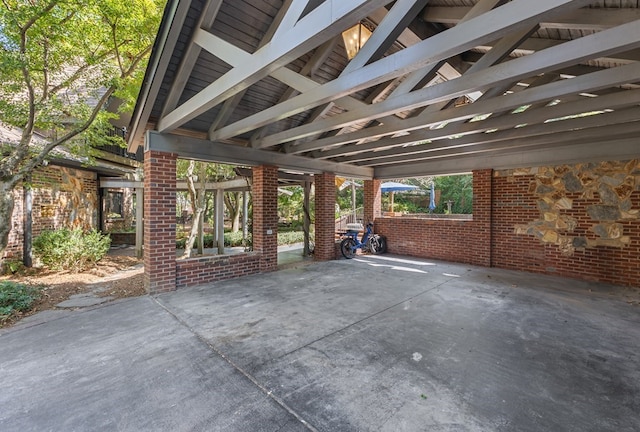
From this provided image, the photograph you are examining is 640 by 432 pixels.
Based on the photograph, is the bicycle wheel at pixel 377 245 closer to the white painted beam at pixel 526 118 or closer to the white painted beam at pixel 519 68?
the white painted beam at pixel 526 118

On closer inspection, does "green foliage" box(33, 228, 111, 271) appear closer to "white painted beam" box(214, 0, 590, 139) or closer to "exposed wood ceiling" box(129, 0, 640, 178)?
"exposed wood ceiling" box(129, 0, 640, 178)

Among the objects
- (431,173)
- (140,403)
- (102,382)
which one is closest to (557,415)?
(140,403)

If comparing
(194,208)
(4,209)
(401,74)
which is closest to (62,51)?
(4,209)

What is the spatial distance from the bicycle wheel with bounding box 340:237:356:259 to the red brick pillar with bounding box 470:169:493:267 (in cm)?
314

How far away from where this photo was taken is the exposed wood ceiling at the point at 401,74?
7.00 feet

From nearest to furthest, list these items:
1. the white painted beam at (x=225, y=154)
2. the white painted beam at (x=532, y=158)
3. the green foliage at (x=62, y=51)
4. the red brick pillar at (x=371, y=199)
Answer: the green foliage at (x=62, y=51), the white painted beam at (x=225, y=154), the white painted beam at (x=532, y=158), the red brick pillar at (x=371, y=199)

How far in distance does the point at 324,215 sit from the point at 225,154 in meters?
3.22

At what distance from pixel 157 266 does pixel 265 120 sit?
3071mm

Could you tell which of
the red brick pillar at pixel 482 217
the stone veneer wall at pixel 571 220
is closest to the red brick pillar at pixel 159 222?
the red brick pillar at pixel 482 217

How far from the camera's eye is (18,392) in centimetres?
221

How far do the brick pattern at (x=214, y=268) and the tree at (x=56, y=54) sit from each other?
2692 millimetres

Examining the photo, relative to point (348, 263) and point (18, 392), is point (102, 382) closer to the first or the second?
point (18, 392)

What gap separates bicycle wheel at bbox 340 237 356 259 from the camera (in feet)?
26.3

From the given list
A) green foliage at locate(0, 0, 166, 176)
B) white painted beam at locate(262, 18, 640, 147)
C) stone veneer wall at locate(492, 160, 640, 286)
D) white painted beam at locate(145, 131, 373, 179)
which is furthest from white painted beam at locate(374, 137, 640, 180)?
green foliage at locate(0, 0, 166, 176)
